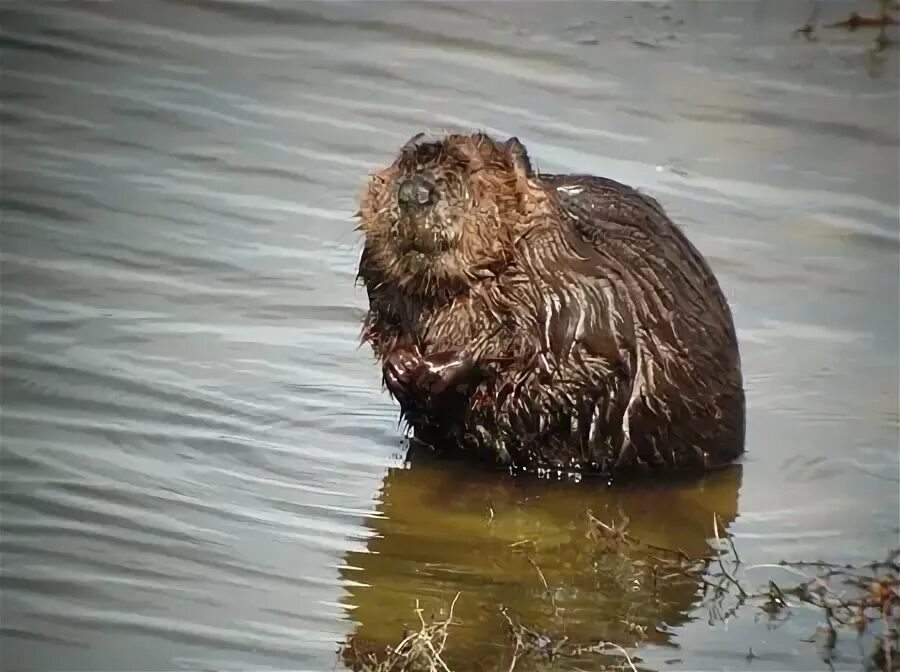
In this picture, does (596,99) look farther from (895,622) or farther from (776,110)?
(895,622)

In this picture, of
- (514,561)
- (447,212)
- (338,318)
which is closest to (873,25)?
(338,318)

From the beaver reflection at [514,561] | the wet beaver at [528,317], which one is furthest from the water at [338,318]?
the wet beaver at [528,317]

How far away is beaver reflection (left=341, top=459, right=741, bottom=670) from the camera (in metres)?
4.16

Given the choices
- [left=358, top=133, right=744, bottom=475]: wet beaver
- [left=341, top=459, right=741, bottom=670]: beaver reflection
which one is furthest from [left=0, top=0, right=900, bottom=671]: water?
[left=358, top=133, right=744, bottom=475]: wet beaver

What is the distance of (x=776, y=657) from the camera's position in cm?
410

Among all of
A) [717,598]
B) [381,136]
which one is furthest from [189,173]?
[717,598]

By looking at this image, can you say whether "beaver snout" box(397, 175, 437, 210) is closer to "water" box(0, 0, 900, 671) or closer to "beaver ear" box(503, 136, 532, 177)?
"beaver ear" box(503, 136, 532, 177)

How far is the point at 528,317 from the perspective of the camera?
5.03 m

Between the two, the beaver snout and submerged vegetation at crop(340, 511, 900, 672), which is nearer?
submerged vegetation at crop(340, 511, 900, 672)

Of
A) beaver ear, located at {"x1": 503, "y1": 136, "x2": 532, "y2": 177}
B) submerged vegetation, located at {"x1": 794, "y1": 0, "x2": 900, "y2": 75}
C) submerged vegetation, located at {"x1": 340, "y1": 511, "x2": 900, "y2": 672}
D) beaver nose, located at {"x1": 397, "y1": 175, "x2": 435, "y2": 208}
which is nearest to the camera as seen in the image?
submerged vegetation, located at {"x1": 340, "y1": 511, "x2": 900, "y2": 672}

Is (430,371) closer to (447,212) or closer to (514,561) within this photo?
(447,212)

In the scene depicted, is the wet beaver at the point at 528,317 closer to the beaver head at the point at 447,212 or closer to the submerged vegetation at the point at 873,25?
the beaver head at the point at 447,212

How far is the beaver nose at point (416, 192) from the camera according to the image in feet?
16.0

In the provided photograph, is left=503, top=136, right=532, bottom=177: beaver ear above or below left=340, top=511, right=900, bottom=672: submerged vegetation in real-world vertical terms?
above
